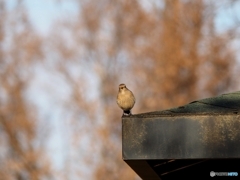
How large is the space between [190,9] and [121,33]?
4424 mm

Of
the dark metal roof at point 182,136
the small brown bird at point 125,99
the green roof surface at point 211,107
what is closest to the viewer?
the dark metal roof at point 182,136

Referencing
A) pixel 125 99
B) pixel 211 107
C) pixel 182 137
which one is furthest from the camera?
pixel 125 99

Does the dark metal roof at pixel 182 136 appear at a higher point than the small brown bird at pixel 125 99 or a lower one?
lower

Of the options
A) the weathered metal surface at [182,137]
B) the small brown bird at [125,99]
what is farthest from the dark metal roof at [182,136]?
the small brown bird at [125,99]

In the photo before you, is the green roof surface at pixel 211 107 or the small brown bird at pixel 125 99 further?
the small brown bird at pixel 125 99

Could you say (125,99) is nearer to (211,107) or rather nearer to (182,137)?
(211,107)

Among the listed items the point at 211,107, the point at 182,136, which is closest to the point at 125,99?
the point at 211,107

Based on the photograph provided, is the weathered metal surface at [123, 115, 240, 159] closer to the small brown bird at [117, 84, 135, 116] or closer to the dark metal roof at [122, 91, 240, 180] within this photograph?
the dark metal roof at [122, 91, 240, 180]

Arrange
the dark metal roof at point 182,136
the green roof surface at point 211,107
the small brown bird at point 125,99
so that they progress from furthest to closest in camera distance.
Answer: the small brown bird at point 125,99 → the green roof surface at point 211,107 → the dark metal roof at point 182,136

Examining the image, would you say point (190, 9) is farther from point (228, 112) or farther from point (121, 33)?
point (228, 112)

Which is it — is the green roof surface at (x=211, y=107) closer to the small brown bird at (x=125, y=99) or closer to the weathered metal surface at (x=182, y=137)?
the weathered metal surface at (x=182, y=137)

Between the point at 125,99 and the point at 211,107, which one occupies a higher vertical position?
the point at 125,99

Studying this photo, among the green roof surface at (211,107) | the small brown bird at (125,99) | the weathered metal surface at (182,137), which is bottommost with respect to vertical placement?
the weathered metal surface at (182,137)

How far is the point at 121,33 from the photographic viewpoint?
27.1 meters
